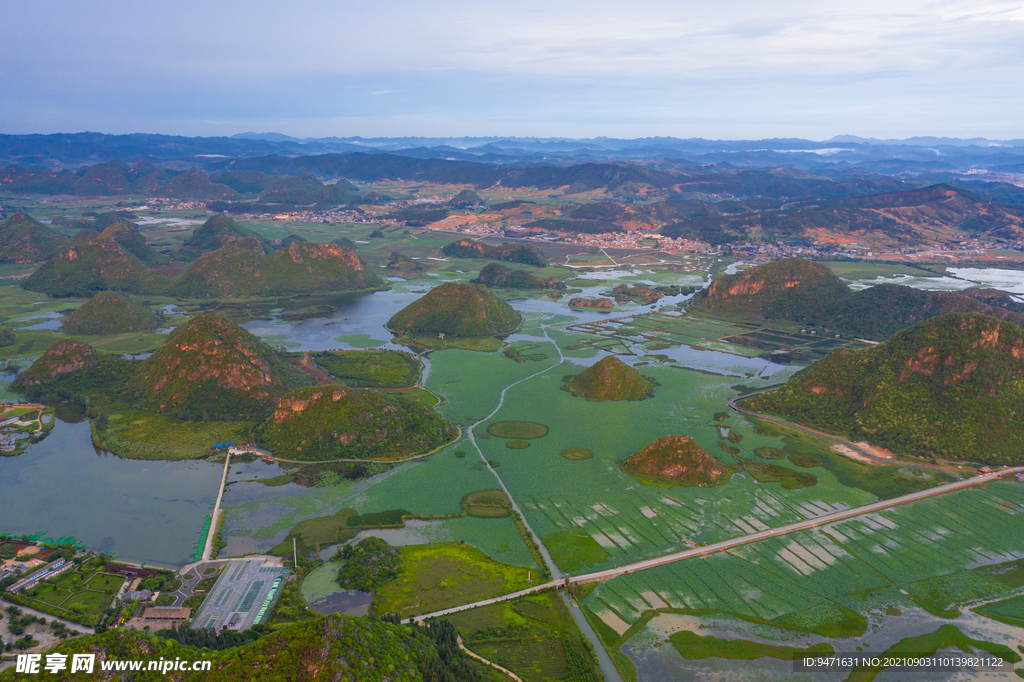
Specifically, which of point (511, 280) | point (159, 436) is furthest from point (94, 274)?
point (159, 436)

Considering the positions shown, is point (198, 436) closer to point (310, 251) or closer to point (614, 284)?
point (310, 251)

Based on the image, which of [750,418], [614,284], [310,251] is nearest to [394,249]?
[310,251]

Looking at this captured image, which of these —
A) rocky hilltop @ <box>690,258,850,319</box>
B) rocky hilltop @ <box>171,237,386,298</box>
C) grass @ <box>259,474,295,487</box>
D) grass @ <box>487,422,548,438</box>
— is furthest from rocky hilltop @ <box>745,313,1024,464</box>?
rocky hilltop @ <box>171,237,386,298</box>

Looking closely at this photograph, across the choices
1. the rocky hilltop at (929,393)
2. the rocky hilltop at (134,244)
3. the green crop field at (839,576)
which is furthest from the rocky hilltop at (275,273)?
the green crop field at (839,576)

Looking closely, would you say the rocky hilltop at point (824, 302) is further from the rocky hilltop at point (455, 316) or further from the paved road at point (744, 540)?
the paved road at point (744, 540)

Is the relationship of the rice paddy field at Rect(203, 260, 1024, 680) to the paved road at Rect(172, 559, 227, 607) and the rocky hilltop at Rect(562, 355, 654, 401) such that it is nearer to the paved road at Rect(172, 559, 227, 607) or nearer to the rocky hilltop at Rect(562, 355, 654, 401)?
the rocky hilltop at Rect(562, 355, 654, 401)

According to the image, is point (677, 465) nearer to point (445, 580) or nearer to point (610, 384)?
point (610, 384)
